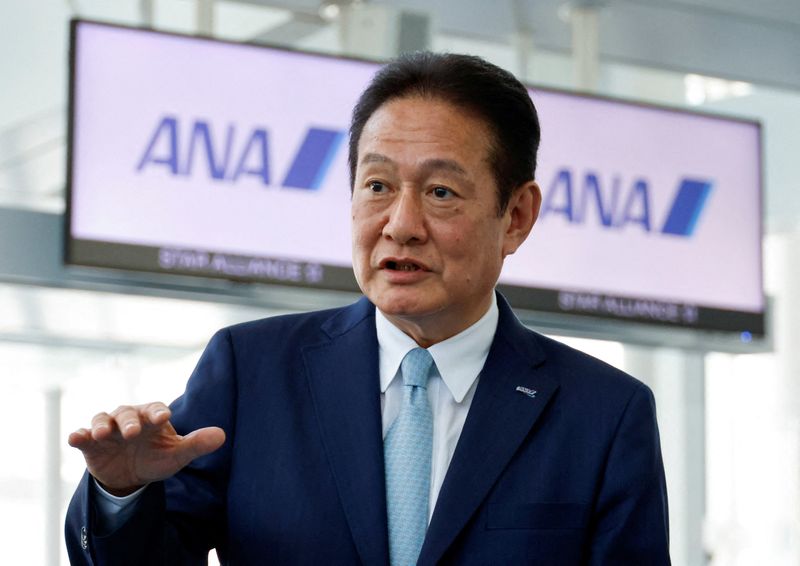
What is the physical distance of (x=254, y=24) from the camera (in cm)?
531

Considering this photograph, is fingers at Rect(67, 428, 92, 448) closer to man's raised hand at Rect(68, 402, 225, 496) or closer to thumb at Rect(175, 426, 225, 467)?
man's raised hand at Rect(68, 402, 225, 496)

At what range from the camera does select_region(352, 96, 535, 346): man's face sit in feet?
6.91

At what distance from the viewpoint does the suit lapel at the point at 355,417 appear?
2025 millimetres

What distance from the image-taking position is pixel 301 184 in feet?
15.8

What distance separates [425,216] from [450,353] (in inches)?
8.0

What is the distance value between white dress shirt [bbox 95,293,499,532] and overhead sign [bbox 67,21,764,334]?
2463mm

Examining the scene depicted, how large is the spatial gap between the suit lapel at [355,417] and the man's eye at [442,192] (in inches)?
8.2

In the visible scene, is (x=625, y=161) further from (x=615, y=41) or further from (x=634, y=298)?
(x=615, y=41)

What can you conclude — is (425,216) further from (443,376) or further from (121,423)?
(121,423)

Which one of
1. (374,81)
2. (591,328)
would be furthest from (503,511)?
(591,328)

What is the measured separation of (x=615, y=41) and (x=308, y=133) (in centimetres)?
166

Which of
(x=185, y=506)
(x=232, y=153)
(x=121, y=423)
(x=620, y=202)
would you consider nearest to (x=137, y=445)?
(x=121, y=423)

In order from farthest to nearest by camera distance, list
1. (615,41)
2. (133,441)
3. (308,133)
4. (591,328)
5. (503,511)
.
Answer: (615,41), (591,328), (308,133), (503,511), (133,441)

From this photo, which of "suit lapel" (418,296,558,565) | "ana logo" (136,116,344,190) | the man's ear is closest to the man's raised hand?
"suit lapel" (418,296,558,565)
